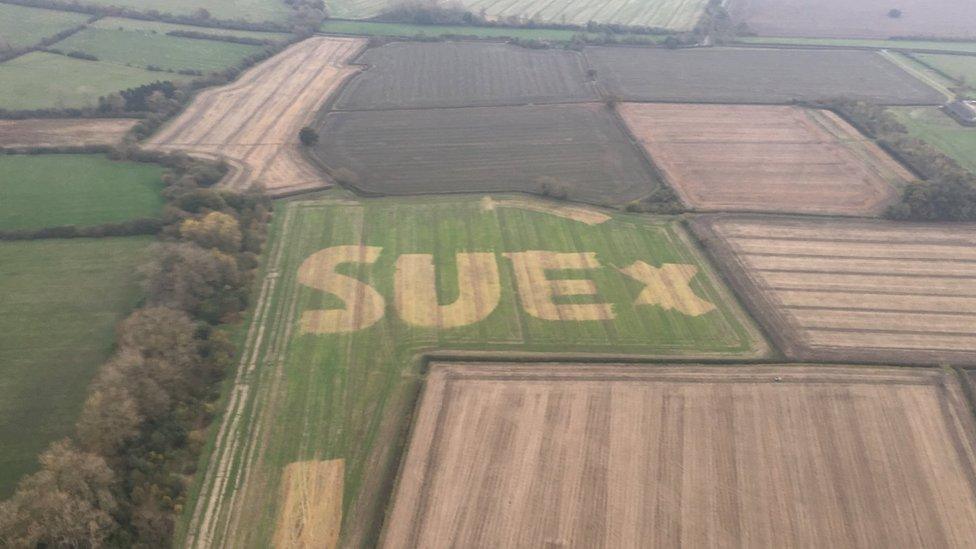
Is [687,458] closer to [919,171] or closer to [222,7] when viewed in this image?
[919,171]

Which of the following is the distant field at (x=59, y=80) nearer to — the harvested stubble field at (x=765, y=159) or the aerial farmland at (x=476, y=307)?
the aerial farmland at (x=476, y=307)

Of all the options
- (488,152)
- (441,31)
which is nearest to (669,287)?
(488,152)

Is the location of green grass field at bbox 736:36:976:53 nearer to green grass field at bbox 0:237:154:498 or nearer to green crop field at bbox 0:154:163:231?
green crop field at bbox 0:154:163:231

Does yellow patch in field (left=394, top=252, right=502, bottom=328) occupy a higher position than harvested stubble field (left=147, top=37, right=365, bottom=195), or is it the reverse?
harvested stubble field (left=147, top=37, right=365, bottom=195)

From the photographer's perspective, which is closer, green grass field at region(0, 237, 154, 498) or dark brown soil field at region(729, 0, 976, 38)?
green grass field at region(0, 237, 154, 498)

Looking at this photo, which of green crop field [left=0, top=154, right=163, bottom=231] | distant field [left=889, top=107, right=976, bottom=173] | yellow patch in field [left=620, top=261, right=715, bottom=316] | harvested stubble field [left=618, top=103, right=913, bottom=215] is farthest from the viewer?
distant field [left=889, top=107, right=976, bottom=173]

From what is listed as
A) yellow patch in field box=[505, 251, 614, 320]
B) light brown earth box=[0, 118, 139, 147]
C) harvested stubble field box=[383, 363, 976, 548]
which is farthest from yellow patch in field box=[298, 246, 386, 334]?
light brown earth box=[0, 118, 139, 147]

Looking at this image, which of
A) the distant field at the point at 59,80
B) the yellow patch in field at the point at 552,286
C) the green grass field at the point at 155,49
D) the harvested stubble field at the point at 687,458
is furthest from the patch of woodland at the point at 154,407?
the green grass field at the point at 155,49
